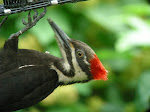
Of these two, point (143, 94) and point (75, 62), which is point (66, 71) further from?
point (143, 94)

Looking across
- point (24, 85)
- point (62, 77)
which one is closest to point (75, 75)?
point (62, 77)

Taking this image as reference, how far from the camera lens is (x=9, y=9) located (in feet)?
12.1

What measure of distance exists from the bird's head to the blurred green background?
99 cm

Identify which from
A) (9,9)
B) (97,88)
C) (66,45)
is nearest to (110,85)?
(97,88)

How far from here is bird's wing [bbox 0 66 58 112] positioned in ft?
12.7

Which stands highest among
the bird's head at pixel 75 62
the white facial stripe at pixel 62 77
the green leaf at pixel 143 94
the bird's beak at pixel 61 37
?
the bird's beak at pixel 61 37

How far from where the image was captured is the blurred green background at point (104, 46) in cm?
509

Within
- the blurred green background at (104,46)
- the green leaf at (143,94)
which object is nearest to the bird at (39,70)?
the blurred green background at (104,46)

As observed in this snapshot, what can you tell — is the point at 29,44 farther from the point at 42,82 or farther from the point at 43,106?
the point at 42,82

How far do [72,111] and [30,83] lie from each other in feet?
6.49

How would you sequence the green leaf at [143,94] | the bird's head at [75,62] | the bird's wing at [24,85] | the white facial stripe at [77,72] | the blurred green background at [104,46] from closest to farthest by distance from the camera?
the bird's wing at [24,85] → the bird's head at [75,62] → the white facial stripe at [77,72] → the green leaf at [143,94] → the blurred green background at [104,46]

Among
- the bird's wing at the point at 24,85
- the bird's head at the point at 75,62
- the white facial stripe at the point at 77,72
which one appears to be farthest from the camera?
the white facial stripe at the point at 77,72

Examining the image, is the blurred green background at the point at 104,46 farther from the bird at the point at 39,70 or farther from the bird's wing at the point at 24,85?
the bird's wing at the point at 24,85

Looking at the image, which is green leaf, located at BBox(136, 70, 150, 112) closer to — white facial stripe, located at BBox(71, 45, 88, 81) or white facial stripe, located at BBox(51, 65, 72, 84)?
white facial stripe, located at BBox(71, 45, 88, 81)
